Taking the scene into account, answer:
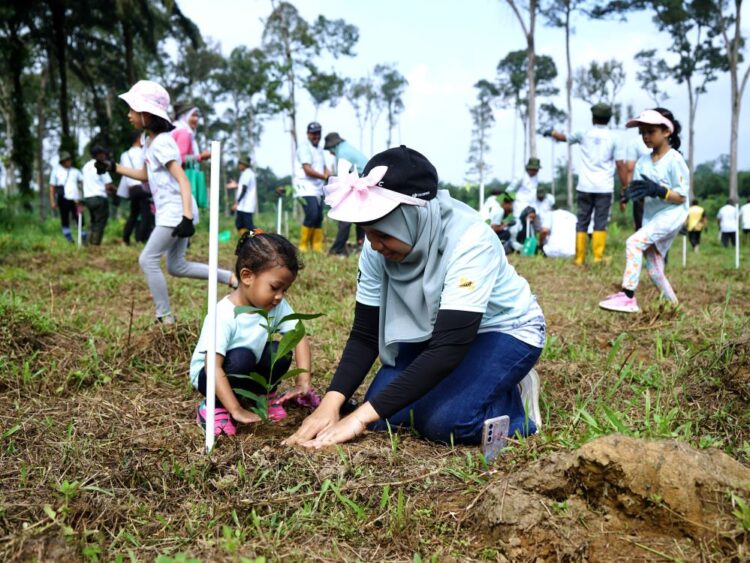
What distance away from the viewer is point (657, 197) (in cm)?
459

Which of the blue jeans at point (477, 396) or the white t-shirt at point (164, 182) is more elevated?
the white t-shirt at point (164, 182)

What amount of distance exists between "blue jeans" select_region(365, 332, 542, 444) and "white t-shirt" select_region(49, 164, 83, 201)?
9.30m

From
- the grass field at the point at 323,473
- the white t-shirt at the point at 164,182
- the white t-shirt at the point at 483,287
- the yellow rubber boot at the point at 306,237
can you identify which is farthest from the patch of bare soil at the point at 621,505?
the yellow rubber boot at the point at 306,237

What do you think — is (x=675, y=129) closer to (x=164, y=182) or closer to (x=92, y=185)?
(x=164, y=182)

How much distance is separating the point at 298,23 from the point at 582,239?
11018 millimetres

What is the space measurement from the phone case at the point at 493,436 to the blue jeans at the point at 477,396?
14 cm

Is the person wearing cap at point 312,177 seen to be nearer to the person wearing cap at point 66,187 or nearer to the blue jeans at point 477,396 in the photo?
the person wearing cap at point 66,187

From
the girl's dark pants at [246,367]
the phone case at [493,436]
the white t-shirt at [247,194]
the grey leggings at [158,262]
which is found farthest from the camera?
the white t-shirt at [247,194]

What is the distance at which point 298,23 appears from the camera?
52.3 feet

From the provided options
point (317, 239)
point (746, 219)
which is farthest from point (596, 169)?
point (746, 219)

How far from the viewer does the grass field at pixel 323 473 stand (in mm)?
1580

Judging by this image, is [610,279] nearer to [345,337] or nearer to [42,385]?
[345,337]

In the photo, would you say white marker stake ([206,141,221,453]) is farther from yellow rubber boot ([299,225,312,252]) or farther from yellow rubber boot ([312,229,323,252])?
yellow rubber boot ([312,229,323,252])

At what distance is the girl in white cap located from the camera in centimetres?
384
